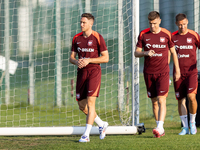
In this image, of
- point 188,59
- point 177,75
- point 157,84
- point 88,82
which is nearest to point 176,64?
point 177,75

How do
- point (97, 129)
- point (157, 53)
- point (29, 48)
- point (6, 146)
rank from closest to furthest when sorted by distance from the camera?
point (6, 146) < point (157, 53) < point (97, 129) < point (29, 48)

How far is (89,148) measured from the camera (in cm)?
374

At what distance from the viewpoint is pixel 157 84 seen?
4910 mm

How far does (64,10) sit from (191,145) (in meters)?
7.72

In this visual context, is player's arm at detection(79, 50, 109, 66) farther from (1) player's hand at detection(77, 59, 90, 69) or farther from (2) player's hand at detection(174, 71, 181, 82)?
(2) player's hand at detection(174, 71, 181, 82)

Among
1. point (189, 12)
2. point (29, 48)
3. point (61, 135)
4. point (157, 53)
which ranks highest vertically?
point (189, 12)

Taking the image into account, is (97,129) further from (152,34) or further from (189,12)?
(189,12)

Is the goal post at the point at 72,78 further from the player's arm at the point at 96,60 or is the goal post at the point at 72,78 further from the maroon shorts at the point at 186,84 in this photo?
the player's arm at the point at 96,60

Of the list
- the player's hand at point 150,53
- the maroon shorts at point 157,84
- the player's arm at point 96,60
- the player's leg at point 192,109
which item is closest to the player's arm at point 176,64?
the maroon shorts at point 157,84

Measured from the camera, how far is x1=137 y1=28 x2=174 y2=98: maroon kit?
4.88 m

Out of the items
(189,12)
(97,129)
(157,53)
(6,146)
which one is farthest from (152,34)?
(189,12)

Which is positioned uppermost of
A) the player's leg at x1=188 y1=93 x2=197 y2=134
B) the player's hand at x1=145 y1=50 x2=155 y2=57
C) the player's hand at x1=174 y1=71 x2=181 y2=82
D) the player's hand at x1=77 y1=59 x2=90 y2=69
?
the player's hand at x1=145 y1=50 x2=155 y2=57

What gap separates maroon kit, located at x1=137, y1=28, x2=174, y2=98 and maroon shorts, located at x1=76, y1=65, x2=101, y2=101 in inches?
34.0

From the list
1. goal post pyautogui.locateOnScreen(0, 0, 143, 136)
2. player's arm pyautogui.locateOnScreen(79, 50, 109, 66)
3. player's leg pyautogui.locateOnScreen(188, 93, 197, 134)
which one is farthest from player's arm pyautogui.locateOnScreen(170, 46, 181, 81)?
player's arm pyautogui.locateOnScreen(79, 50, 109, 66)
